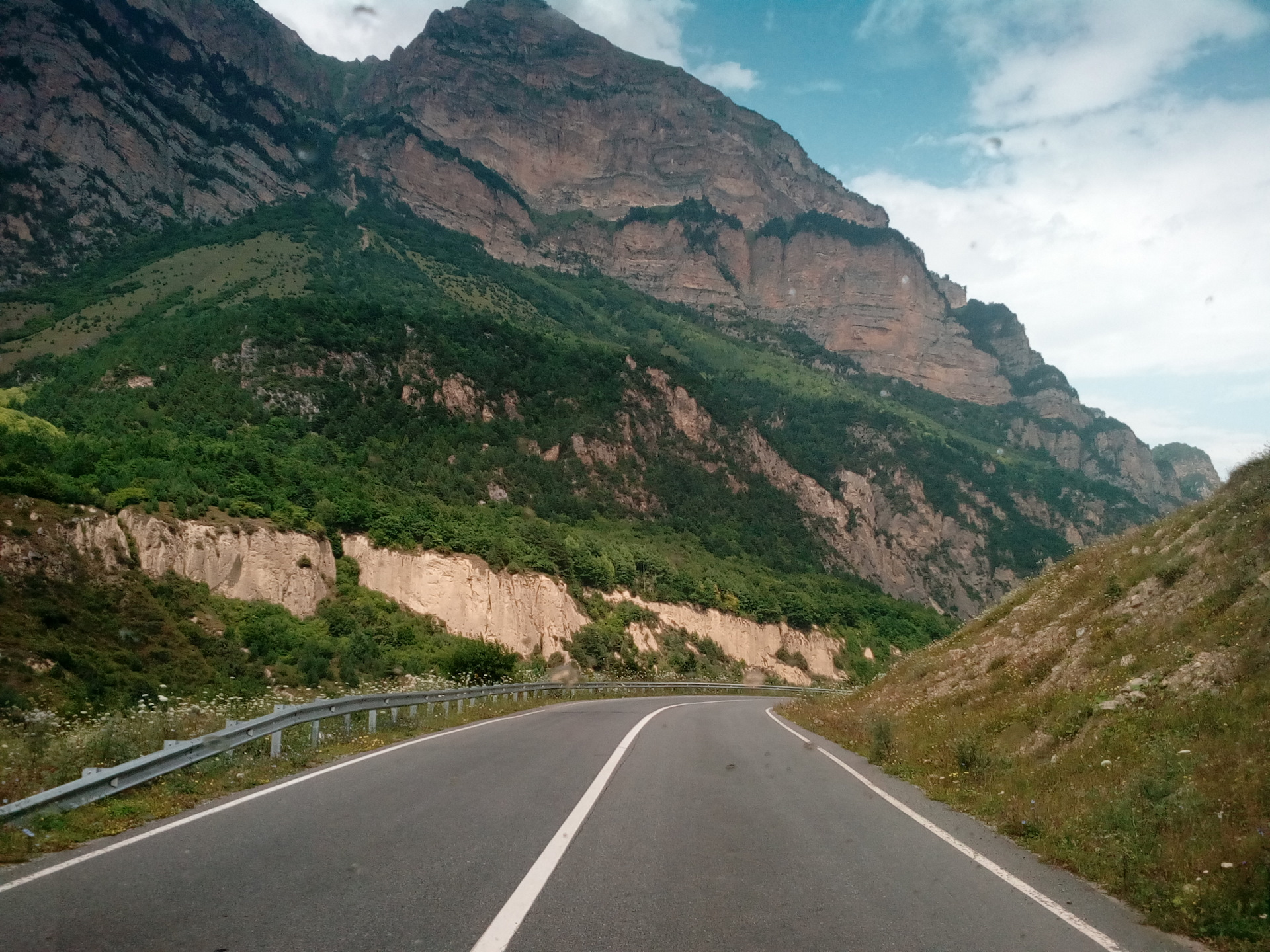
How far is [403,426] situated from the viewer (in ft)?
275

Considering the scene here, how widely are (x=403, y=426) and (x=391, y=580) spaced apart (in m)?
35.7

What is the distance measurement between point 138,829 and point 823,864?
5.98 metres

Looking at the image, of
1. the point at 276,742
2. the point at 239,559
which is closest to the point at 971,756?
the point at 276,742

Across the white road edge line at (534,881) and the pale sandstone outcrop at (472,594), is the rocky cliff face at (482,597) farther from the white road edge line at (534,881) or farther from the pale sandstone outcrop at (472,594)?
the white road edge line at (534,881)

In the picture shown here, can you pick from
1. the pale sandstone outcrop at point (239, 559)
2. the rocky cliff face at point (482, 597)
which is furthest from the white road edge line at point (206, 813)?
the rocky cliff face at point (482, 597)

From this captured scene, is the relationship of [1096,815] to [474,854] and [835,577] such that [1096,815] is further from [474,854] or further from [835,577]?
[835,577]

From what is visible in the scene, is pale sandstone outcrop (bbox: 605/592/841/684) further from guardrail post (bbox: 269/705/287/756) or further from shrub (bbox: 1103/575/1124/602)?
guardrail post (bbox: 269/705/287/756)

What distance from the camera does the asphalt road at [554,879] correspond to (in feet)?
15.3

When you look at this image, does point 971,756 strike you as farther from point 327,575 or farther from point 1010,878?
point 327,575

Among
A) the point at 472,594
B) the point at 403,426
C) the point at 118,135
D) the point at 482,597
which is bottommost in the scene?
the point at 482,597

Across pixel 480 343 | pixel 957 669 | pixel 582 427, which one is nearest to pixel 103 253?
pixel 480 343

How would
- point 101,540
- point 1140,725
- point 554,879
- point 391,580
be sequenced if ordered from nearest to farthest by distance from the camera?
point 554,879
point 1140,725
point 101,540
point 391,580

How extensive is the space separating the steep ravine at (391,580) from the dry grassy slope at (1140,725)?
31.6 meters

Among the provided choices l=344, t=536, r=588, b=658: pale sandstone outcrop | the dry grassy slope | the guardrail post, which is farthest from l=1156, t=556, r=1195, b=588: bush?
l=344, t=536, r=588, b=658: pale sandstone outcrop
